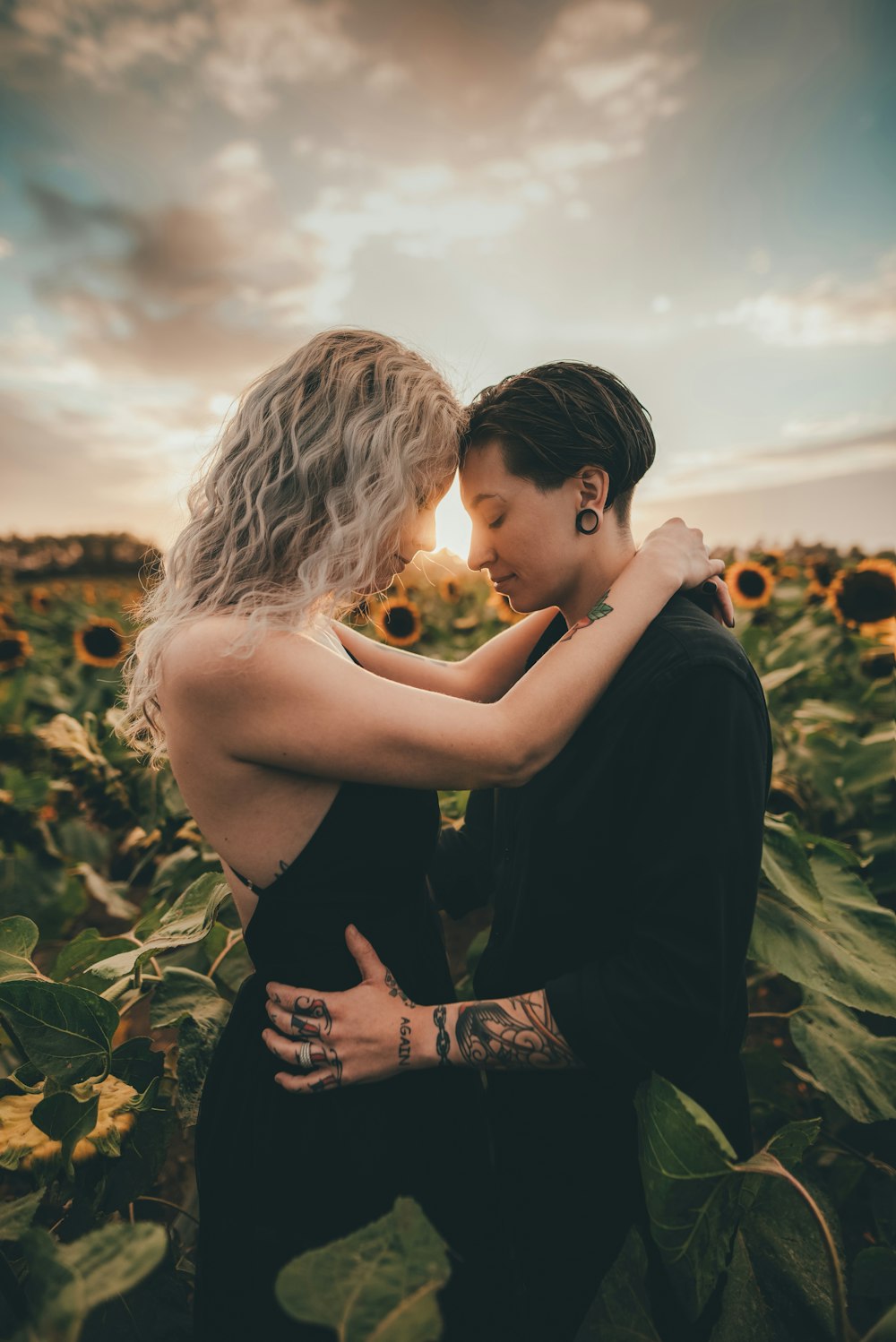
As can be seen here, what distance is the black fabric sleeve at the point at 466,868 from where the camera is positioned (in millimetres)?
2051

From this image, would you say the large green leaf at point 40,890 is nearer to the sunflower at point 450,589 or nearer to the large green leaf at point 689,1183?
the large green leaf at point 689,1183

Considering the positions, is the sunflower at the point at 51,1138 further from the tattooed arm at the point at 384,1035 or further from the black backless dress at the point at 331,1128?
the tattooed arm at the point at 384,1035

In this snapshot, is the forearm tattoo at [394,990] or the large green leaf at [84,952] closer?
the forearm tattoo at [394,990]

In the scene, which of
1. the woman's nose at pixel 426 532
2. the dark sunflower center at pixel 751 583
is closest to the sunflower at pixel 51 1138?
the woman's nose at pixel 426 532

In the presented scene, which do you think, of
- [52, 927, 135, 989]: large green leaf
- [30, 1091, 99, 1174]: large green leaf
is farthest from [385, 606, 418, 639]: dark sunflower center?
[30, 1091, 99, 1174]: large green leaf

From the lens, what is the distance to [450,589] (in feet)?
23.0

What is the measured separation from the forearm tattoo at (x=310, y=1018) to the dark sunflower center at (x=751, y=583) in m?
4.73

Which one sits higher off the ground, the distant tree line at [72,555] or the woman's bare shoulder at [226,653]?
the distant tree line at [72,555]

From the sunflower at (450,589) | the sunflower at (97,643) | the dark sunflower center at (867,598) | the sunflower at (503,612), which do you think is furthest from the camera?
the sunflower at (450,589)

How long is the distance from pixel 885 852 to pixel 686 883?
153 centimetres

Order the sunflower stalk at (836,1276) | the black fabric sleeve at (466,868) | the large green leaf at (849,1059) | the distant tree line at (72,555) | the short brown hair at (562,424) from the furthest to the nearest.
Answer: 1. the distant tree line at (72,555)
2. the black fabric sleeve at (466,868)
3. the short brown hair at (562,424)
4. the large green leaf at (849,1059)
5. the sunflower stalk at (836,1276)

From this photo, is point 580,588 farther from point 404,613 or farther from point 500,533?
point 404,613

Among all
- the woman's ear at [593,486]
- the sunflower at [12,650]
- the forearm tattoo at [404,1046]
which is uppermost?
the woman's ear at [593,486]

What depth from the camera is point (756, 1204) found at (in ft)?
4.33
